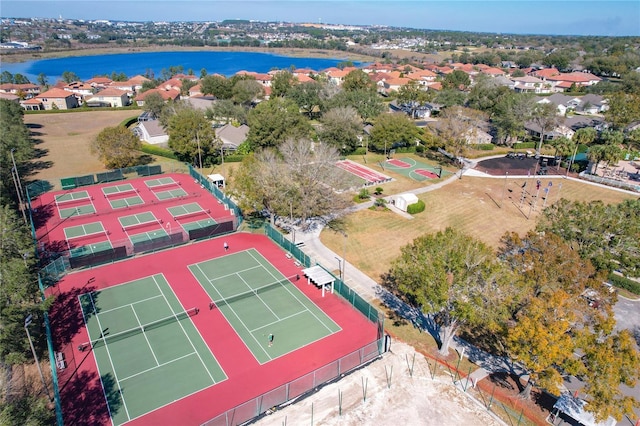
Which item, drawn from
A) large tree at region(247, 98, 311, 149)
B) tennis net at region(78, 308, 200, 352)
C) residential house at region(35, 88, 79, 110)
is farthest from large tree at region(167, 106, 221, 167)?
residential house at region(35, 88, 79, 110)

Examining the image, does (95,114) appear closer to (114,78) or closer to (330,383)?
(114,78)

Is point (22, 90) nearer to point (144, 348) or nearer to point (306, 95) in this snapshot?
point (306, 95)

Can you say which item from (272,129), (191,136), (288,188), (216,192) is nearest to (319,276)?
(288,188)

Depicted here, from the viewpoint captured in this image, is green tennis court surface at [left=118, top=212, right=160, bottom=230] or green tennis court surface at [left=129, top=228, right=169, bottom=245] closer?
green tennis court surface at [left=129, top=228, right=169, bottom=245]

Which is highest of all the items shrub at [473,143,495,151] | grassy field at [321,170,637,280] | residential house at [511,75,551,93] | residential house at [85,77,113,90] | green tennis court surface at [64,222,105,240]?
residential house at [511,75,551,93]

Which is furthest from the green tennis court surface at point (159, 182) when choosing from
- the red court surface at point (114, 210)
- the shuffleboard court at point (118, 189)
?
the shuffleboard court at point (118, 189)

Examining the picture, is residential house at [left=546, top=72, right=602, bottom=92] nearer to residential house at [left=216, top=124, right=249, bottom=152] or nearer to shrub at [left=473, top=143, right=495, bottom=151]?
shrub at [left=473, top=143, right=495, bottom=151]
